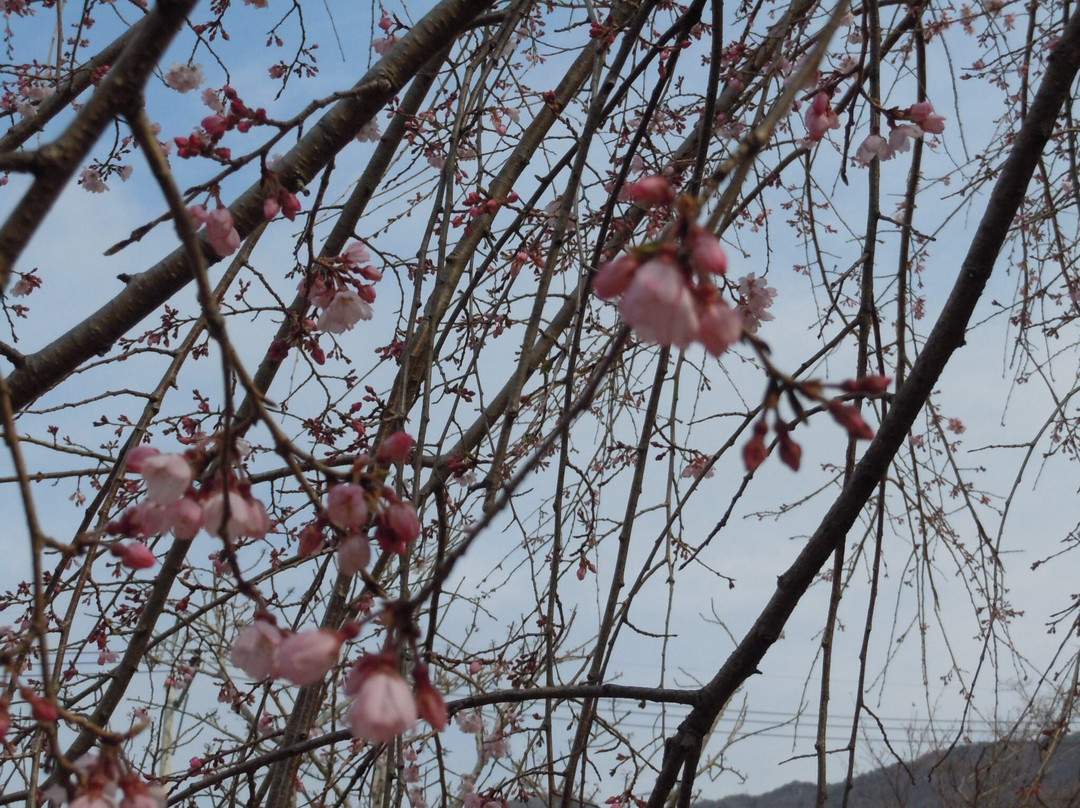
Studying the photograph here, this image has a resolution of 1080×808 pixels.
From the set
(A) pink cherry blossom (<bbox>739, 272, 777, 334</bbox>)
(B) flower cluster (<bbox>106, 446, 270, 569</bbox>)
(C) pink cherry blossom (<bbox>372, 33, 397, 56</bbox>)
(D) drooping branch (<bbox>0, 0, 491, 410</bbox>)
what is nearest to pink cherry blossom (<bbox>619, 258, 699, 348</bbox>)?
(B) flower cluster (<bbox>106, 446, 270, 569</bbox>)

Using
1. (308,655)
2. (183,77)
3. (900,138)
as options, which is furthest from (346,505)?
(183,77)

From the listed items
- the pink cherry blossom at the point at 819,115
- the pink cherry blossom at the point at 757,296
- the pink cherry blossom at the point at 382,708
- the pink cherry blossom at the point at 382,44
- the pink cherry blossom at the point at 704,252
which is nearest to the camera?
the pink cherry blossom at the point at 704,252

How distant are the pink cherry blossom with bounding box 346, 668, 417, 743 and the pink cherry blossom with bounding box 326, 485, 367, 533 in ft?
0.53

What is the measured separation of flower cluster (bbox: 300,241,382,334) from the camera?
3.90 feet

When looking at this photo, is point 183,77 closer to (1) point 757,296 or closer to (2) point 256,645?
(1) point 757,296

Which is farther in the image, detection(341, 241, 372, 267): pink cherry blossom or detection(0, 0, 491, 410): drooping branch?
detection(0, 0, 491, 410): drooping branch

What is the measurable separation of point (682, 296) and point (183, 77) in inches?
126

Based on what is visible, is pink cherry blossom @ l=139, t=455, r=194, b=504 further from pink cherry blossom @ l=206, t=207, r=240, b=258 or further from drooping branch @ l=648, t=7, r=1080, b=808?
drooping branch @ l=648, t=7, r=1080, b=808

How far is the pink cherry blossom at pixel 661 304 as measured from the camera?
1.87 ft

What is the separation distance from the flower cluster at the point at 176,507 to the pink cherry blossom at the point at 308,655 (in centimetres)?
13

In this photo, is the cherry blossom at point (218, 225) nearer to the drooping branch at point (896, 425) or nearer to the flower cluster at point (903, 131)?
the drooping branch at point (896, 425)

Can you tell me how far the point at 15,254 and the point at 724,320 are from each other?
1.61ft

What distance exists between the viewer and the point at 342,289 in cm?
125

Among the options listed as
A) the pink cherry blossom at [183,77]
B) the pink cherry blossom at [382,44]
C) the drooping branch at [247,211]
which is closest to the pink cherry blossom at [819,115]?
the drooping branch at [247,211]
